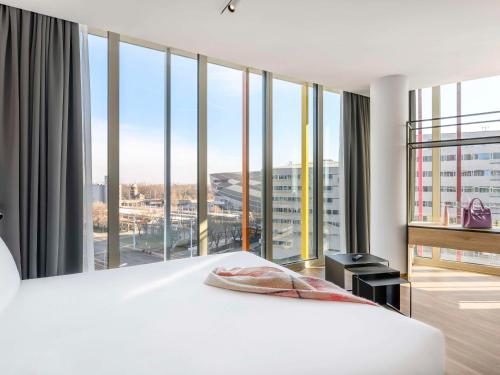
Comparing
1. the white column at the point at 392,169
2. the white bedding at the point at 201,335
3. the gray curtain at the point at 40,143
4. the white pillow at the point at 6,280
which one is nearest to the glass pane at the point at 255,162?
the white column at the point at 392,169

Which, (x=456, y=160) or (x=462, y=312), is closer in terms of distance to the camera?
(x=462, y=312)

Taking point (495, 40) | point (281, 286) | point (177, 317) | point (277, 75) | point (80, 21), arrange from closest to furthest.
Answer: point (177, 317) < point (281, 286) < point (80, 21) < point (495, 40) < point (277, 75)

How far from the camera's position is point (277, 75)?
12.9 feet

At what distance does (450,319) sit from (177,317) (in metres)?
2.40

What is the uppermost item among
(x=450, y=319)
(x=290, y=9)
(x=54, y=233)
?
(x=290, y=9)

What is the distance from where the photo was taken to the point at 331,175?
14.6 ft

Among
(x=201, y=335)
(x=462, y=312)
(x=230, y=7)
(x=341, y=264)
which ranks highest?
(x=230, y=7)

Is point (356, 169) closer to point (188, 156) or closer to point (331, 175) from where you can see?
point (331, 175)

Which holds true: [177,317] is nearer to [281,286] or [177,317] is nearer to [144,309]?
[144,309]

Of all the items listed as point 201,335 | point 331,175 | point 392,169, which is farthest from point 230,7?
point 331,175

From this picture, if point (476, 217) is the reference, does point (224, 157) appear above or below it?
above

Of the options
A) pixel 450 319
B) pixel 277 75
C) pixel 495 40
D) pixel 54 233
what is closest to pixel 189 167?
pixel 54 233

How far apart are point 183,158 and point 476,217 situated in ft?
10.4

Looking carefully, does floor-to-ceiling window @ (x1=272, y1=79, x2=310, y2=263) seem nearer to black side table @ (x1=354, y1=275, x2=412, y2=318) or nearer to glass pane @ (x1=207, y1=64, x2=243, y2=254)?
glass pane @ (x1=207, y1=64, x2=243, y2=254)
